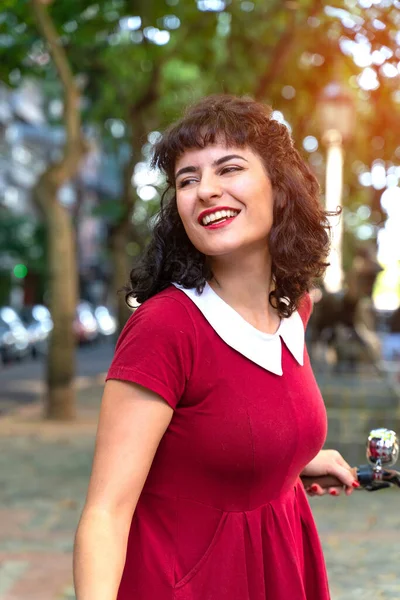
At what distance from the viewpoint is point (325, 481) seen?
9.18 feet

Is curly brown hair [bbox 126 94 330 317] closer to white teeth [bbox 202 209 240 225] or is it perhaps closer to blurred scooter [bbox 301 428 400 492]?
white teeth [bbox 202 209 240 225]

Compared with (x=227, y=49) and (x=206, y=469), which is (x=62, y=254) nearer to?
(x=227, y=49)

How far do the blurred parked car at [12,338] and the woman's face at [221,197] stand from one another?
28819 millimetres

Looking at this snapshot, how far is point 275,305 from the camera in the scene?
8.34 feet

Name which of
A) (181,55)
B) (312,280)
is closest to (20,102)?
(181,55)

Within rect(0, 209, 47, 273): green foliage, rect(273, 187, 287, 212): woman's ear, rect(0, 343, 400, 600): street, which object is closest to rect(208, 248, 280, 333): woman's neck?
rect(273, 187, 287, 212): woman's ear

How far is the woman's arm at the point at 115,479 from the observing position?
2.04 metres

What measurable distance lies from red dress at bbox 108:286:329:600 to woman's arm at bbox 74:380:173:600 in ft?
0.14

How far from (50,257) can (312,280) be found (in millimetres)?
11806

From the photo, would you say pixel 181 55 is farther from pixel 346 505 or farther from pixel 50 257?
pixel 346 505

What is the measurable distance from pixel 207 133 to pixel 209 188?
5.4 inches

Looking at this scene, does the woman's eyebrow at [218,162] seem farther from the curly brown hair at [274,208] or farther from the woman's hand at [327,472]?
the woman's hand at [327,472]

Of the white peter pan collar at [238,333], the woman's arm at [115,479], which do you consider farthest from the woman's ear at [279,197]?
the woman's arm at [115,479]

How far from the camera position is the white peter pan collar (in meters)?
2.30
